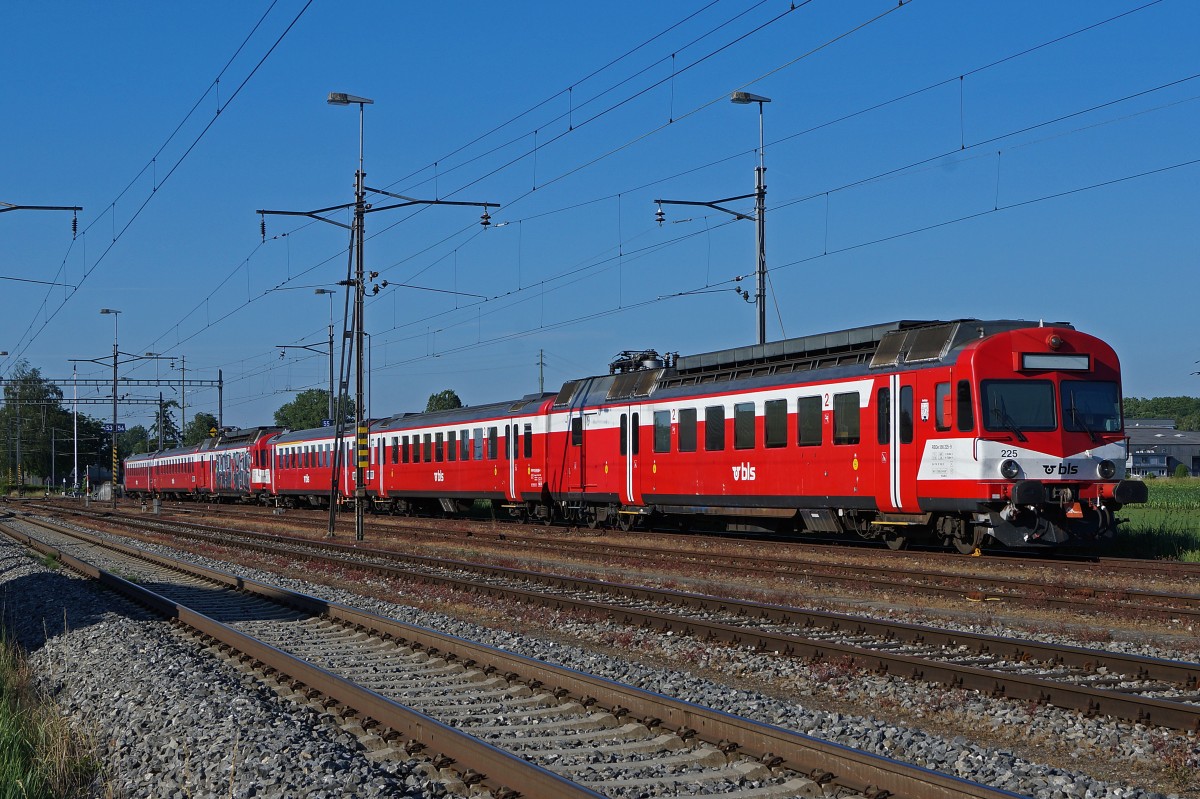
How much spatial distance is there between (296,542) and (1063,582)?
18.1 metres

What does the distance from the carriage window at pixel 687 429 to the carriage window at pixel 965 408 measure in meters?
7.39

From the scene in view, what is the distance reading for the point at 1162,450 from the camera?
11131 centimetres

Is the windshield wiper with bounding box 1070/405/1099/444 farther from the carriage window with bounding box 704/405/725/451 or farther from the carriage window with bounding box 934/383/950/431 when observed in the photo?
the carriage window with bounding box 704/405/725/451

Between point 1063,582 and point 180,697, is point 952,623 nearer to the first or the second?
point 1063,582

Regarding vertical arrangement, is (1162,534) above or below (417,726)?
above

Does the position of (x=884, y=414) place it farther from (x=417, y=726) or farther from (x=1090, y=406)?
(x=417, y=726)

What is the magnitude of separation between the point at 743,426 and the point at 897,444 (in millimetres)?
4267

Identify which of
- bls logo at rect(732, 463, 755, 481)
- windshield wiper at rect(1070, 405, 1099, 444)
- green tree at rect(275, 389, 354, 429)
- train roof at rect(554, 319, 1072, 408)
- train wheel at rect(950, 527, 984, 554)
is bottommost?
train wheel at rect(950, 527, 984, 554)

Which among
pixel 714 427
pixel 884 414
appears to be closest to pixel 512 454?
pixel 714 427

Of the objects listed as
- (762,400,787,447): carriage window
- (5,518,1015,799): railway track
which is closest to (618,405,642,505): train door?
(762,400,787,447): carriage window

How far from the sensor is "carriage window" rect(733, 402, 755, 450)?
899 inches

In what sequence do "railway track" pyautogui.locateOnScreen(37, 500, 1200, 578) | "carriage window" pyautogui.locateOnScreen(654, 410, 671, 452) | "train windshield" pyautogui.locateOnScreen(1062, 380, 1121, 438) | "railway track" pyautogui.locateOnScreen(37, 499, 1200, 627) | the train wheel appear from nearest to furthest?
"railway track" pyautogui.locateOnScreen(37, 499, 1200, 627)
"railway track" pyautogui.locateOnScreen(37, 500, 1200, 578)
"train windshield" pyautogui.locateOnScreen(1062, 380, 1121, 438)
the train wheel
"carriage window" pyautogui.locateOnScreen(654, 410, 671, 452)

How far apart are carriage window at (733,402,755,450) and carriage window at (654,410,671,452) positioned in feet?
8.76

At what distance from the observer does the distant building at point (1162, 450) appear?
347 feet
